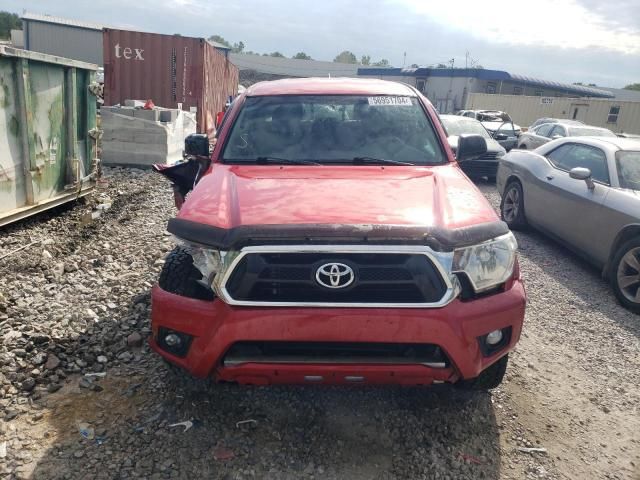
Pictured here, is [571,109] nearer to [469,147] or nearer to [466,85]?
[466,85]

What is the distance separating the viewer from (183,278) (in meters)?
2.54

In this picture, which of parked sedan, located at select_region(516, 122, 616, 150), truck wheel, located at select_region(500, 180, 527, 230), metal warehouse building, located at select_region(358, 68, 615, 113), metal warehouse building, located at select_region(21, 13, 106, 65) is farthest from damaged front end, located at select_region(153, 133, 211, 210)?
metal warehouse building, located at select_region(21, 13, 106, 65)

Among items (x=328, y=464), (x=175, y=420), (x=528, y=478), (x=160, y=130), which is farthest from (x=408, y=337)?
(x=160, y=130)

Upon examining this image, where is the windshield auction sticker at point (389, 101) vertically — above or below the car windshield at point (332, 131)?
above

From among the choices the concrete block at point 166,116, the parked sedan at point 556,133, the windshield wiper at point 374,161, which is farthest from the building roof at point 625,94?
the windshield wiper at point 374,161

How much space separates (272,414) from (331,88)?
251 cm

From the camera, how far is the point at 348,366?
2400 millimetres

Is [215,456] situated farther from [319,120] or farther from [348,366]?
[319,120]

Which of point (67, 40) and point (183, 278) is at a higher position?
point (67, 40)

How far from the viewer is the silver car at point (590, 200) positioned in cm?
491

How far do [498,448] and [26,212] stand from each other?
5.26 m

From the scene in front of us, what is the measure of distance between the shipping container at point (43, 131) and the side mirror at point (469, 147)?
14.4 ft

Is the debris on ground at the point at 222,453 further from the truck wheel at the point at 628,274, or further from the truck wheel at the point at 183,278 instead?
the truck wheel at the point at 628,274

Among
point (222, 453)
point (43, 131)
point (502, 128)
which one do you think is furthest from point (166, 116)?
point (502, 128)
